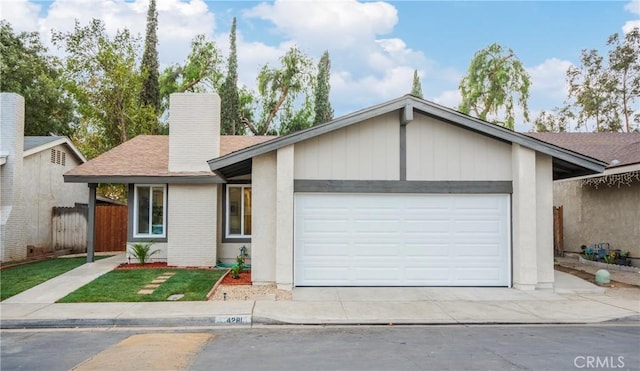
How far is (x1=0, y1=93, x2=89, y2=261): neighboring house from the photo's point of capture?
16.2 m

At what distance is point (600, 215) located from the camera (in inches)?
661

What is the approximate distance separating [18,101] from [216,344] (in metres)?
13.7

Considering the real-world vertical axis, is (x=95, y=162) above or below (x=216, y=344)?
above

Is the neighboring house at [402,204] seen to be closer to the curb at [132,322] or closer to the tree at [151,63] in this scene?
the curb at [132,322]

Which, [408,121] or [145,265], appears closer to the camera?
[408,121]

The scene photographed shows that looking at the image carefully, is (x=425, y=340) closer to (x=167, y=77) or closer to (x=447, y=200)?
(x=447, y=200)

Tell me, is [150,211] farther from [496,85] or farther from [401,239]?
[496,85]

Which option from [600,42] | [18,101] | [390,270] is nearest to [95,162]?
[18,101]

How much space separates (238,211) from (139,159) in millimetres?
3735

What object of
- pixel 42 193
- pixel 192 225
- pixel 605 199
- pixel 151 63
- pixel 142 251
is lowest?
pixel 142 251

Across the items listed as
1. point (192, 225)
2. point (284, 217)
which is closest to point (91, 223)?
point (192, 225)

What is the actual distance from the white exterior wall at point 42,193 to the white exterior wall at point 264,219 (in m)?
10.2

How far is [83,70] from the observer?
29.5 m

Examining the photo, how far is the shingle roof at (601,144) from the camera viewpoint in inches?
650
